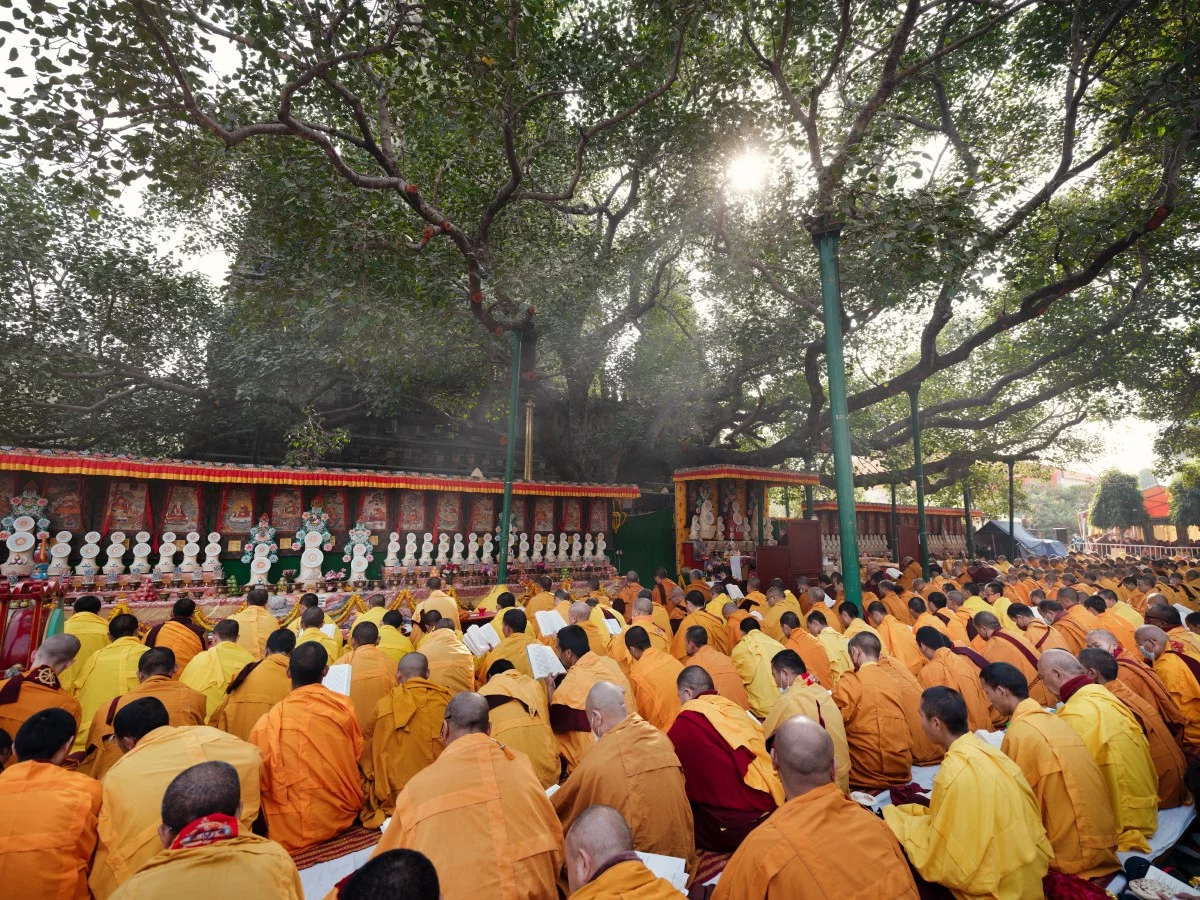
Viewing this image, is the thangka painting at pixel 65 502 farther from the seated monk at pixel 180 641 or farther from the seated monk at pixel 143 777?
the seated monk at pixel 143 777

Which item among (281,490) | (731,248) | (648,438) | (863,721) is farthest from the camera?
(648,438)

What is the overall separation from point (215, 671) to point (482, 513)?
918 cm

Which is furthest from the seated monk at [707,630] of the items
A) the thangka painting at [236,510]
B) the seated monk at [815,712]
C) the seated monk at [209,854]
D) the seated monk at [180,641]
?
the thangka painting at [236,510]

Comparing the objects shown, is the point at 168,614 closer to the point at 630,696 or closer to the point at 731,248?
the point at 630,696

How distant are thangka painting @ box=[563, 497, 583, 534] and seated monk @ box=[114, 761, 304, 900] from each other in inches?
521

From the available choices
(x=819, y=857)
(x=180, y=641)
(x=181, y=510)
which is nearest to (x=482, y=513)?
(x=181, y=510)

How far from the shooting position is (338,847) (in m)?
4.32

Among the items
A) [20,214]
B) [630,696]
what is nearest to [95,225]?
[20,214]

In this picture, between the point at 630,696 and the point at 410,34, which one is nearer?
the point at 630,696

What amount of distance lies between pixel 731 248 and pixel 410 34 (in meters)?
8.74

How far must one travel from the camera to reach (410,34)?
815 cm

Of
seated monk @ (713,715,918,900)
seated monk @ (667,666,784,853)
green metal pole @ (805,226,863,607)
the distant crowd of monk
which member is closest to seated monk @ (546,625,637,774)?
the distant crowd of monk

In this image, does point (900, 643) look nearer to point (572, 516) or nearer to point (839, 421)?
point (839, 421)

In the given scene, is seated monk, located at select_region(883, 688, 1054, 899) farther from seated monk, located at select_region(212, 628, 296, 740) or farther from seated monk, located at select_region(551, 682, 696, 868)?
seated monk, located at select_region(212, 628, 296, 740)
